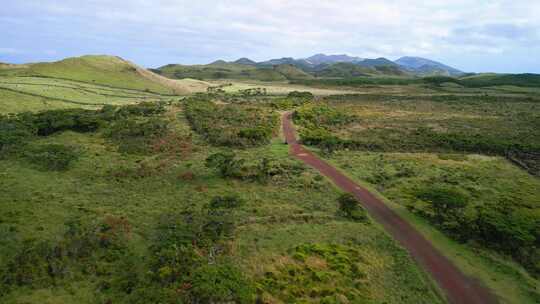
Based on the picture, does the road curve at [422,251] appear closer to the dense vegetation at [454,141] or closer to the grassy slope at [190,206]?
the grassy slope at [190,206]

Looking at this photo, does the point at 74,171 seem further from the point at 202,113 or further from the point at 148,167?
the point at 202,113

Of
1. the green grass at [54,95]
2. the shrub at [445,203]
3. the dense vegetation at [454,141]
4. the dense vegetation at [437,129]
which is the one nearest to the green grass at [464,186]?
the dense vegetation at [454,141]

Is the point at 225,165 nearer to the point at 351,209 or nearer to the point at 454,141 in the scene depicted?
the point at 351,209

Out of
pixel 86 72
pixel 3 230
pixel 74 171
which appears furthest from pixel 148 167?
pixel 86 72

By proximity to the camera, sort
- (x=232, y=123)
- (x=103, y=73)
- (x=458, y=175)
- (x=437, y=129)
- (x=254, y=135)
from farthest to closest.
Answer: (x=103, y=73) < (x=437, y=129) < (x=232, y=123) < (x=254, y=135) < (x=458, y=175)

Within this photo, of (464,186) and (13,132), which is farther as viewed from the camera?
(13,132)

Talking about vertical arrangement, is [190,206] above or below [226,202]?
below

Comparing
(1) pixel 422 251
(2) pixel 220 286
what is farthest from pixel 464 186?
(2) pixel 220 286

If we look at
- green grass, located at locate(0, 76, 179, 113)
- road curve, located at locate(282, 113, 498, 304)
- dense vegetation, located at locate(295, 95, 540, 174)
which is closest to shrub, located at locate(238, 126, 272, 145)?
dense vegetation, located at locate(295, 95, 540, 174)
